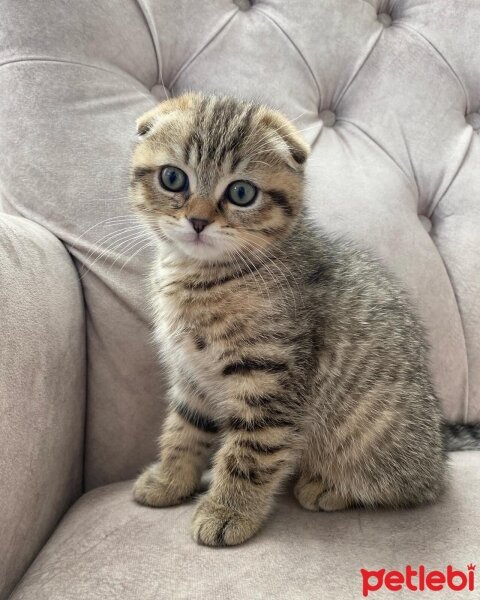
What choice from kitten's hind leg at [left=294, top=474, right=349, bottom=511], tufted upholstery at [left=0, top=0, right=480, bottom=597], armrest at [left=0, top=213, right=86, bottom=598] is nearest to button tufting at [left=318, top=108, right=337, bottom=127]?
tufted upholstery at [left=0, top=0, right=480, bottom=597]

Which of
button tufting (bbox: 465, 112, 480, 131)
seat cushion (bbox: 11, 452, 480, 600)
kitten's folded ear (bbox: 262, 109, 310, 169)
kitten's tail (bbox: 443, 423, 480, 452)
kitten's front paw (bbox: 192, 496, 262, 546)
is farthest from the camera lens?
button tufting (bbox: 465, 112, 480, 131)

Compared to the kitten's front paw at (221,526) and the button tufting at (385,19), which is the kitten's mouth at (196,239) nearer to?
the kitten's front paw at (221,526)

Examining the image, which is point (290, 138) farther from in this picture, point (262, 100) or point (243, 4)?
point (243, 4)

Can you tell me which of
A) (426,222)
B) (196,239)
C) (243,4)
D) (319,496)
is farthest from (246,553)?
(243,4)

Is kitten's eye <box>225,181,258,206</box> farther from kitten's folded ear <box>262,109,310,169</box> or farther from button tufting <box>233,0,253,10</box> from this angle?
button tufting <box>233,0,253,10</box>

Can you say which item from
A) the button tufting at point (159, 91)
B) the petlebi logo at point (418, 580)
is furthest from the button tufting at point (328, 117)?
the petlebi logo at point (418, 580)

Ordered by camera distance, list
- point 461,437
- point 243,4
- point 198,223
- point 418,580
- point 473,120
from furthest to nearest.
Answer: point 473,120 → point 243,4 → point 461,437 → point 198,223 → point 418,580

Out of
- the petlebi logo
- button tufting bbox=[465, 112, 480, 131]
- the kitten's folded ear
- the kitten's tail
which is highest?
the kitten's folded ear

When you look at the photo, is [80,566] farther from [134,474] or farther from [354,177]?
[354,177]

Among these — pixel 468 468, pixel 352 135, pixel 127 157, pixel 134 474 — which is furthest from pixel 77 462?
pixel 352 135
